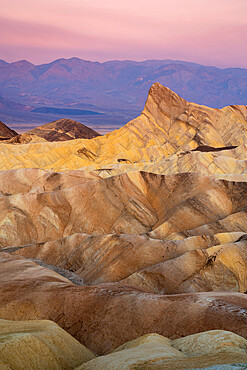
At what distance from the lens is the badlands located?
11273mm

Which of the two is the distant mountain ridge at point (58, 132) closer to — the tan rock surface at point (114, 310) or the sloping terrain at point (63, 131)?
the sloping terrain at point (63, 131)

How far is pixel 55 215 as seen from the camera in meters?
35.7

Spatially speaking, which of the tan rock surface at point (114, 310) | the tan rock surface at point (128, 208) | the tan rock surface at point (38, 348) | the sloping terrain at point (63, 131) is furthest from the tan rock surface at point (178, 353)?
the sloping terrain at point (63, 131)

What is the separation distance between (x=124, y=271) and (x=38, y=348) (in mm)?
13877

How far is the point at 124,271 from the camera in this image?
24.3 meters

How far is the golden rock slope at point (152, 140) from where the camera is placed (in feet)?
247

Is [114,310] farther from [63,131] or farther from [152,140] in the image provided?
[63,131]

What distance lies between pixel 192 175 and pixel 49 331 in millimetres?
27869

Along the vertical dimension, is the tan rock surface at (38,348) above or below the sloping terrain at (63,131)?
above

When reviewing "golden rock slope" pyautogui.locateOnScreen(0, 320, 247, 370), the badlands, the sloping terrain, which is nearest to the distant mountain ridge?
the sloping terrain

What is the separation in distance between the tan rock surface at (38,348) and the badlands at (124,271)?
4cm

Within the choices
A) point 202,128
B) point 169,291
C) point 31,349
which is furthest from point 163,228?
point 202,128

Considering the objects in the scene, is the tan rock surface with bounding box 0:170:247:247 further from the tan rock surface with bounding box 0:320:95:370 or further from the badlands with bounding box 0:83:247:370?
the tan rock surface with bounding box 0:320:95:370

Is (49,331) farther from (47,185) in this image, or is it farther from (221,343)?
(47,185)
